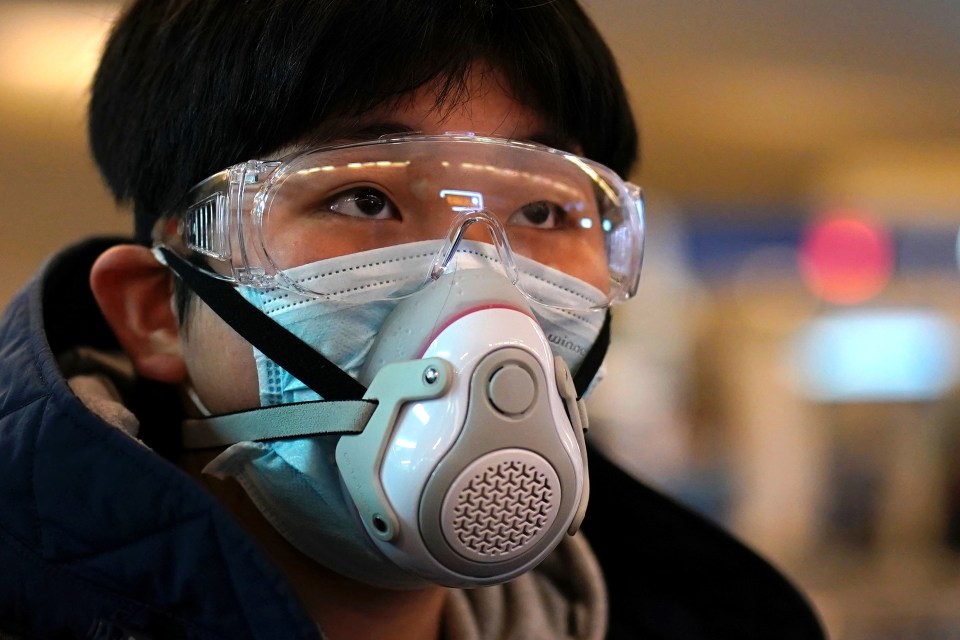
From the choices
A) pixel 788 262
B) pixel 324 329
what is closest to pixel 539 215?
A: pixel 324 329

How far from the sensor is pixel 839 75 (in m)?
3.66

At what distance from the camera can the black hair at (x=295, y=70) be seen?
36.8 inches

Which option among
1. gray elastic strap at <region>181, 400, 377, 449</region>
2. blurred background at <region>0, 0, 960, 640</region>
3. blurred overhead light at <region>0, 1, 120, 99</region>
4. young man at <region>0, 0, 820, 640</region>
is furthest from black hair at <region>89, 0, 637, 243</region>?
blurred background at <region>0, 0, 960, 640</region>

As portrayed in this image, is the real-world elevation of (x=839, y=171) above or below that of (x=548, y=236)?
below

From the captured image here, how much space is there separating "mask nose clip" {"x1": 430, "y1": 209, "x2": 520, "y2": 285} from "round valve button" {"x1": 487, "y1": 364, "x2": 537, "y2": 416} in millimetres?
141

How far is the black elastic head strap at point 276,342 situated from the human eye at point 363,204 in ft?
0.46

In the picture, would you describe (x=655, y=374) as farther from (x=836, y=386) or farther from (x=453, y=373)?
(x=453, y=373)

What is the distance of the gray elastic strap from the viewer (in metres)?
0.85

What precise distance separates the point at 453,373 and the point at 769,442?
4.17 meters

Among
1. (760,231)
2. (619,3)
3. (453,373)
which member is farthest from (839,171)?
(453,373)

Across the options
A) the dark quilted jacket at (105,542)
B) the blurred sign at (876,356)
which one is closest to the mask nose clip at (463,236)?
the dark quilted jacket at (105,542)

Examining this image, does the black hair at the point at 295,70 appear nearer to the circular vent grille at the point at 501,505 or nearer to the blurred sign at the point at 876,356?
the circular vent grille at the point at 501,505

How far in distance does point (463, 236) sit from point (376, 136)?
0.47 feet

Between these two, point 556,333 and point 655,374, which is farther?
point 655,374
